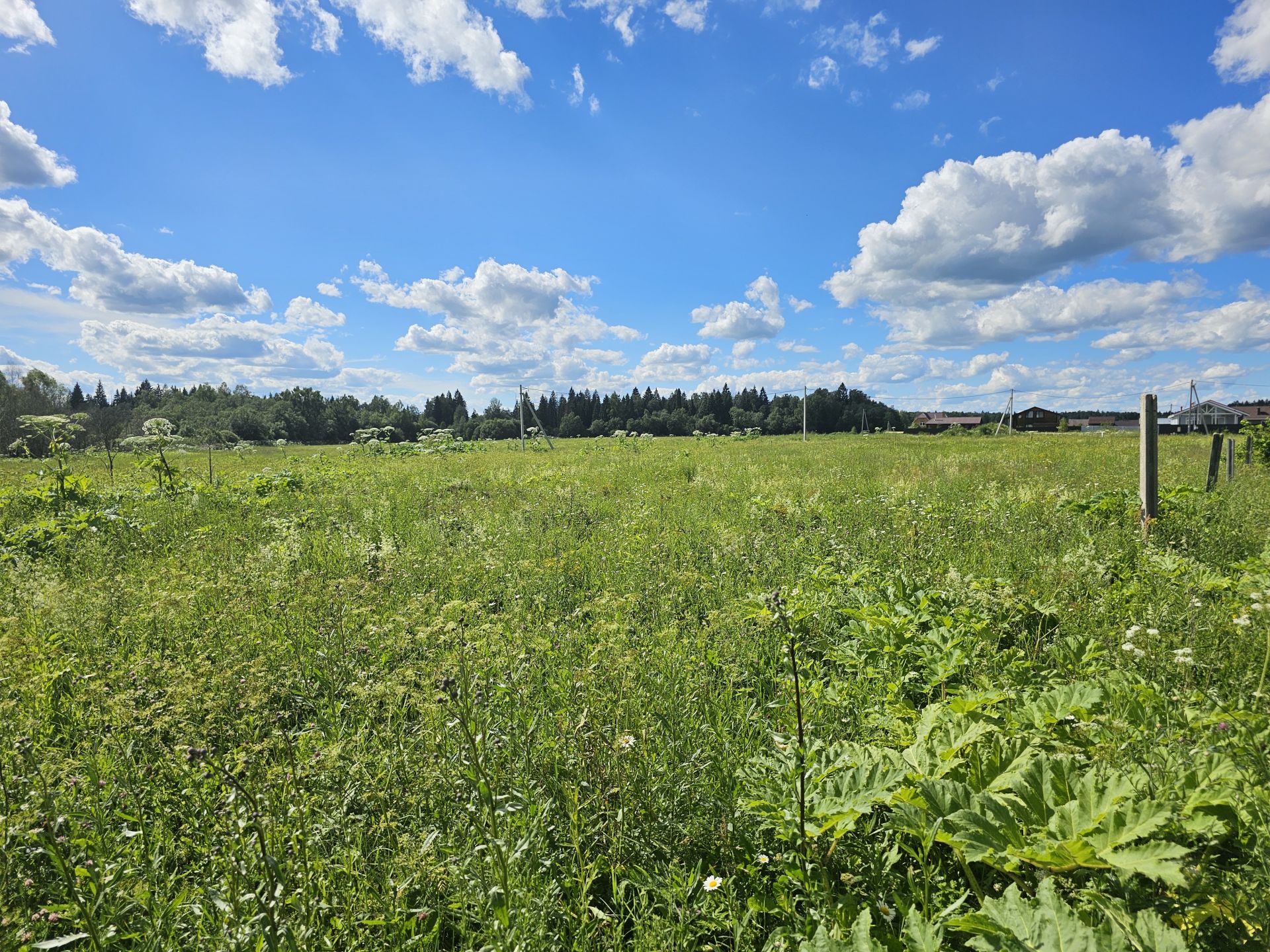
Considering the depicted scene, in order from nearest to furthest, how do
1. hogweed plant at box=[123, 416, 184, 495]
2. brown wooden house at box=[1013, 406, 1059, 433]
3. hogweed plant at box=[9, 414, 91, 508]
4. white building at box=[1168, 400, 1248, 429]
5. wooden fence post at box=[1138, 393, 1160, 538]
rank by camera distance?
wooden fence post at box=[1138, 393, 1160, 538] → hogweed plant at box=[9, 414, 91, 508] → hogweed plant at box=[123, 416, 184, 495] → white building at box=[1168, 400, 1248, 429] → brown wooden house at box=[1013, 406, 1059, 433]

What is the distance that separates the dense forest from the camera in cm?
5381

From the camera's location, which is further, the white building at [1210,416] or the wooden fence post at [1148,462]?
the white building at [1210,416]

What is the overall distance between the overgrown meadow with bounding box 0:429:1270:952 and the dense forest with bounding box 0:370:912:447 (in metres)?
31.8

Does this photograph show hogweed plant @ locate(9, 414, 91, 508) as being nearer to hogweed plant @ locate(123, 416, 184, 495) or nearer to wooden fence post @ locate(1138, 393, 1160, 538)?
hogweed plant @ locate(123, 416, 184, 495)

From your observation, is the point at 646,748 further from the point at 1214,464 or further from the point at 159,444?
the point at 1214,464

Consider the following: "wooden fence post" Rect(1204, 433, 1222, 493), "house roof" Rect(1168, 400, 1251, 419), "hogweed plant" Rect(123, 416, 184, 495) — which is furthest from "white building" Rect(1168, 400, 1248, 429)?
"hogweed plant" Rect(123, 416, 184, 495)

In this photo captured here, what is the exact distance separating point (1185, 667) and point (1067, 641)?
632 millimetres

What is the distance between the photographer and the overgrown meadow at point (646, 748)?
5.83ft

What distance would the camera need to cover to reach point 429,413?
105875mm

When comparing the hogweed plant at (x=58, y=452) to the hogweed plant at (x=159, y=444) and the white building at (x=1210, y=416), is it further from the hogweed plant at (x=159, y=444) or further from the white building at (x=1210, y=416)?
the white building at (x=1210, y=416)

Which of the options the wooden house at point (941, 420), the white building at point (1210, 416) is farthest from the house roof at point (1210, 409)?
the wooden house at point (941, 420)

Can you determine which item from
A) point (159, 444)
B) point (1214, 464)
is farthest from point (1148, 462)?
point (159, 444)

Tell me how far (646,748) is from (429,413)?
366 feet

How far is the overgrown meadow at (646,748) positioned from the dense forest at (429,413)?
31772mm
